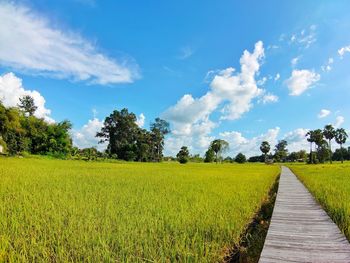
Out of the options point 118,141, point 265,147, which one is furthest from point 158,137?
point 265,147

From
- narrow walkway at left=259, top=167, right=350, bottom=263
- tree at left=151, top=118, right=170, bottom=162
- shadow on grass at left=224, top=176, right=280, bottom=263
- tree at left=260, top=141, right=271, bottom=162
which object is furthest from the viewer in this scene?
tree at left=260, top=141, right=271, bottom=162

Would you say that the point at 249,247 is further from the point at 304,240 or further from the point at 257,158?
the point at 257,158

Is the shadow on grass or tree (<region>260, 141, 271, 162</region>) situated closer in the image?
the shadow on grass

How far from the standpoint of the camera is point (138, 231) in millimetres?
4254

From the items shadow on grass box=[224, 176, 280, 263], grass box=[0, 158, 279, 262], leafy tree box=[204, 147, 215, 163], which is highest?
leafy tree box=[204, 147, 215, 163]

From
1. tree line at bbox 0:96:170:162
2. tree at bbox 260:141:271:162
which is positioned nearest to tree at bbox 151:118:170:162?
tree line at bbox 0:96:170:162

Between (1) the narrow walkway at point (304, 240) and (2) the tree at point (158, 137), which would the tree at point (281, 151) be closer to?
(2) the tree at point (158, 137)

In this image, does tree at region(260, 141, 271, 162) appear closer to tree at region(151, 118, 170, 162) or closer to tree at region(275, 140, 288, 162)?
tree at region(275, 140, 288, 162)

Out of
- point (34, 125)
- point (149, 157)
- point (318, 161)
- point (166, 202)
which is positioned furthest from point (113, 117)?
point (166, 202)

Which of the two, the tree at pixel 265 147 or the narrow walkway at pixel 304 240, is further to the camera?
the tree at pixel 265 147

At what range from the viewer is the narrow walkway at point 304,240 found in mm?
3549

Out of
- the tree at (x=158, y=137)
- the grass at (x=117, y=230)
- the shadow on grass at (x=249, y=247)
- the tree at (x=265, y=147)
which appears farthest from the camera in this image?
the tree at (x=265, y=147)

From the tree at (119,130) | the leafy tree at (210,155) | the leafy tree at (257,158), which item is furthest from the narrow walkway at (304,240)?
the leafy tree at (257,158)

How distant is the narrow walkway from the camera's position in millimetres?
3549
